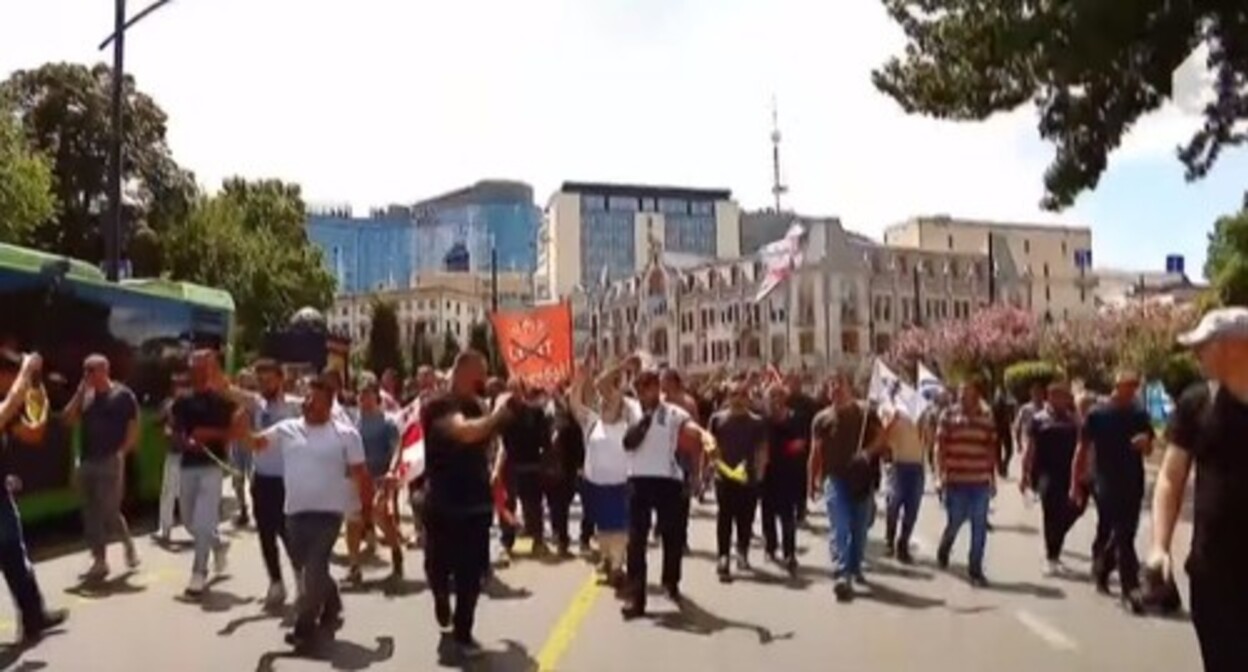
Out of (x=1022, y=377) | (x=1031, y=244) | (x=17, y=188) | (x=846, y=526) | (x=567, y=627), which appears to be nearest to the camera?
(x=567, y=627)

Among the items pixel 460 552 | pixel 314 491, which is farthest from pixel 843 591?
pixel 314 491

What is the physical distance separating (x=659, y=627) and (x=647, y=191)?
17935 cm

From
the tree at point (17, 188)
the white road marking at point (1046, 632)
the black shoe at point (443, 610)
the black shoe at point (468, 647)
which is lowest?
the white road marking at point (1046, 632)

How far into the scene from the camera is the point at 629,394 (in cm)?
1391

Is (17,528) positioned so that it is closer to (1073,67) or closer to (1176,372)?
(1073,67)

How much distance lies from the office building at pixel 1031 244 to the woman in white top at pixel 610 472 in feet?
418

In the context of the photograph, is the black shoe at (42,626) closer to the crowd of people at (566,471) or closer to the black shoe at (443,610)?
the crowd of people at (566,471)

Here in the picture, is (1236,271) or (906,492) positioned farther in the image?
(1236,271)

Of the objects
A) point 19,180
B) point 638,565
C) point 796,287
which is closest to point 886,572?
point 638,565

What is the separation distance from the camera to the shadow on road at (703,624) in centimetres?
1094

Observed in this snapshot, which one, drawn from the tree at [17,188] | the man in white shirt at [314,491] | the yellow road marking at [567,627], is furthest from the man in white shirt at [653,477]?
the tree at [17,188]

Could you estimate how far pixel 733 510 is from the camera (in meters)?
14.5

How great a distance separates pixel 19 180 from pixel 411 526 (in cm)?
1819

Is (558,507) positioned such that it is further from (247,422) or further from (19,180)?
(19,180)
